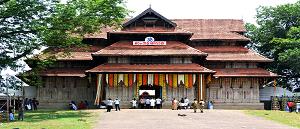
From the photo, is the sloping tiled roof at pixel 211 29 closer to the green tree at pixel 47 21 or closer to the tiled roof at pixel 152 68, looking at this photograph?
the tiled roof at pixel 152 68

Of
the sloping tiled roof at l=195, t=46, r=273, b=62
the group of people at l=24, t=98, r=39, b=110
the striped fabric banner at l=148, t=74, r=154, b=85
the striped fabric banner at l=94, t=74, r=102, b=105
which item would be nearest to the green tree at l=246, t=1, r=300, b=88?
the sloping tiled roof at l=195, t=46, r=273, b=62

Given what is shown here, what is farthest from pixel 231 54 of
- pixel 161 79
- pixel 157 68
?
pixel 157 68

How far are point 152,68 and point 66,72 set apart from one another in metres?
9.75

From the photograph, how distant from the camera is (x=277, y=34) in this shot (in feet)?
214

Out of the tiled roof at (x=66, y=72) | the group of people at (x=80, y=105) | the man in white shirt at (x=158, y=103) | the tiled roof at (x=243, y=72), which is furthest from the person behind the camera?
the tiled roof at (x=66, y=72)

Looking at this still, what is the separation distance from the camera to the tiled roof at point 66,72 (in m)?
50.1

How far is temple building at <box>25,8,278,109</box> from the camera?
4734 cm

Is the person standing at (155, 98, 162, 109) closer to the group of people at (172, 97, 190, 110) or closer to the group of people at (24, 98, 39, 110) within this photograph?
the group of people at (172, 97, 190, 110)

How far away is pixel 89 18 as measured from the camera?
38000mm

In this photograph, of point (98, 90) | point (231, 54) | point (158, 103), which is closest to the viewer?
point (158, 103)

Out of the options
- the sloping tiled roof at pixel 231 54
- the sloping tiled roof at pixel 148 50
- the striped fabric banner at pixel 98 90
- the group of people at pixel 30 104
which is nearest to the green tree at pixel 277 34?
the sloping tiled roof at pixel 231 54

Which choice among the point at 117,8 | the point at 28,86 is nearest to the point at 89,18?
the point at 117,8

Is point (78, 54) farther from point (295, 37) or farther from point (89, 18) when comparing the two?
point (295, 37)

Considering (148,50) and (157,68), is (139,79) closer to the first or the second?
(157,68)
